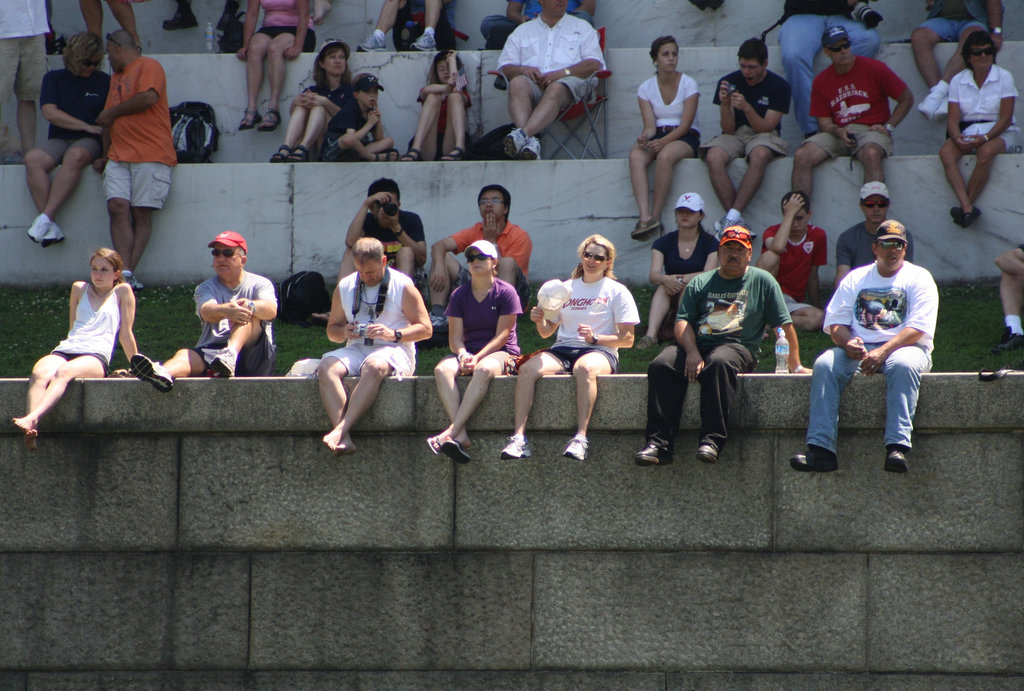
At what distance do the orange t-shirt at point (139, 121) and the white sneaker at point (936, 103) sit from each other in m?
6.88

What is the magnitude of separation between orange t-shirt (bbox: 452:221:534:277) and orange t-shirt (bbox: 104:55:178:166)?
3129 mm

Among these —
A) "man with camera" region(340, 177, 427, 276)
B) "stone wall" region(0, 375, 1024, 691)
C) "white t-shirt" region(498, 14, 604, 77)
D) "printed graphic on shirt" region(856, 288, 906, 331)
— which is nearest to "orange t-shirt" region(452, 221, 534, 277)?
"man with camera" region(340, 177, 427, 276)

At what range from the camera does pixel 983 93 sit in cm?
1071

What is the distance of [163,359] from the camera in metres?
9.16

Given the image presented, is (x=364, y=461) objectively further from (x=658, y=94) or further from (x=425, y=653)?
(x=658, y=94)

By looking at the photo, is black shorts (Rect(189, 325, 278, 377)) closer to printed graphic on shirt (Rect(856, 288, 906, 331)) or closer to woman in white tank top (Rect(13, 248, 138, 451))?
woman in white tank top (Rect(13, 248, 138, 451))

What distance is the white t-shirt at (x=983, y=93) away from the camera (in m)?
10.7

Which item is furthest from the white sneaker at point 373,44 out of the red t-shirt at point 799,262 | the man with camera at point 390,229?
the red t-shirt at point 799,262

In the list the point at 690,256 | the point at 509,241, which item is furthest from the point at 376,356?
the point at 690,256

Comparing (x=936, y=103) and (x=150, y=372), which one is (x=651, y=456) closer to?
(x=150, y=372)

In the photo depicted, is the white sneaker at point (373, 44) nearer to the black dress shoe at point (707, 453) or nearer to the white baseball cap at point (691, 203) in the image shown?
the white baseball cap at point (691, 203)

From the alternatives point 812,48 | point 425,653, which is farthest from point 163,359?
point 812,48

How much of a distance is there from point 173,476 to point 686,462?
3045 mm

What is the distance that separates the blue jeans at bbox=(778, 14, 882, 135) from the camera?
11.7m
